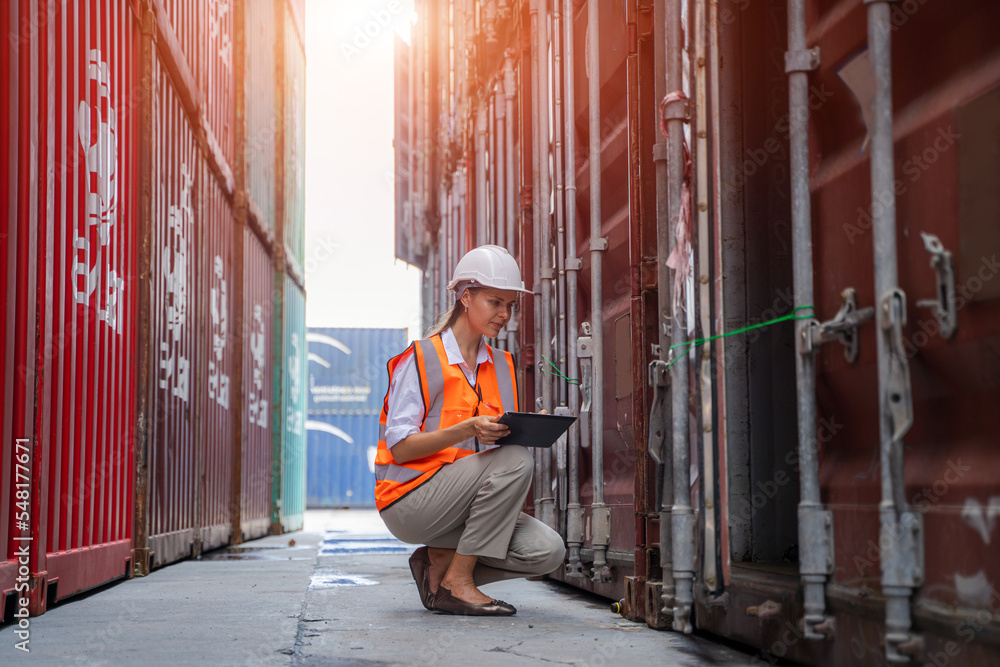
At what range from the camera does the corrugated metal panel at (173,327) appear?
777 cm

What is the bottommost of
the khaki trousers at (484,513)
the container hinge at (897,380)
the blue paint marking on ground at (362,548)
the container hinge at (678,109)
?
the blue paint marking on ground at (362,548)

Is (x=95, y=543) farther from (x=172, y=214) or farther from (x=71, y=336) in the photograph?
(x=172, y=214)

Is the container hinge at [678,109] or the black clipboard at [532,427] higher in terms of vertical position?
the container hinge at [678,109]

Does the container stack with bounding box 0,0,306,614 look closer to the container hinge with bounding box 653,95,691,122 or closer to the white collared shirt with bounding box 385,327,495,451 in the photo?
the white collared shirt with bounding box 385,327,495,451

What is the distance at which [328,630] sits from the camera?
384cm

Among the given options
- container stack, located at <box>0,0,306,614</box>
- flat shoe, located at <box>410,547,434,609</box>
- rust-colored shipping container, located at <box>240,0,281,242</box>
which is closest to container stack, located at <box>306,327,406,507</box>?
rust-colored shipping container, located at <box>240,0,281,242</box>

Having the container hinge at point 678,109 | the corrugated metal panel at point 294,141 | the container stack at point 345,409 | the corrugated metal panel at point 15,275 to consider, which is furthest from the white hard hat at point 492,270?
the container stack at point 345,409

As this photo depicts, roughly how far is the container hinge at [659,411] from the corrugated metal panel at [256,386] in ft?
30.6

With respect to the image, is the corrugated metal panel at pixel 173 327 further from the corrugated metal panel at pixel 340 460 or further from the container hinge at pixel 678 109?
the corrugated metal panel at pixel 340 460

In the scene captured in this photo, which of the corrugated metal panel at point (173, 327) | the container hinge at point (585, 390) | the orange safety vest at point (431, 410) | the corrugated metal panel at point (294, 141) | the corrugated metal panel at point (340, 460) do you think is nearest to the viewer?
the orange safety vest at point (431, 410)

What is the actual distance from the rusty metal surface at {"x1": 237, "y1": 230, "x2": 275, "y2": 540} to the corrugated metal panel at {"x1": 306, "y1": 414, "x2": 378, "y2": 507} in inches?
661

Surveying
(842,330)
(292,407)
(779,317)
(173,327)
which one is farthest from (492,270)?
(292,407)

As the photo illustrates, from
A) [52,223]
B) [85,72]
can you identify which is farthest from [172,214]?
[52,223]

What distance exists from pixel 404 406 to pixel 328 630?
3.22 ft
